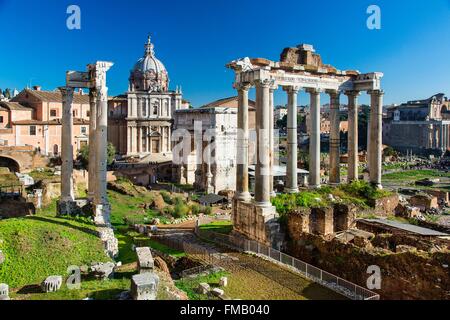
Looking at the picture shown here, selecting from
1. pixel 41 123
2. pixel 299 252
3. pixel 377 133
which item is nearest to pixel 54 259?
pixel 299 252

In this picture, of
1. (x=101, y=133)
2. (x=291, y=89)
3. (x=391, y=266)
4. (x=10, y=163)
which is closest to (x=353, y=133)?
(x=291, y=89)

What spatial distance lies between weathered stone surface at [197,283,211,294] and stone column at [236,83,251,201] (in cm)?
651

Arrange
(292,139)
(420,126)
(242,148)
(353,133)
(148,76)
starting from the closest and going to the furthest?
(242,148) → (292,139) → (353,133) → (148,76) → (420,126)

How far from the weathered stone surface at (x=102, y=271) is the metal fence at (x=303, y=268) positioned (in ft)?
20.5

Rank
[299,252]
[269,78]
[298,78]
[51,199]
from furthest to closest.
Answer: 1. [51,199]
2. [298,78]
3. [269,78]
4. [299,252]

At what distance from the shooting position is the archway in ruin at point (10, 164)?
42.5m

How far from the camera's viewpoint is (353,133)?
2677 cm

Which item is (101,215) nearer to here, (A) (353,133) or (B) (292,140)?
(B) (292,140)

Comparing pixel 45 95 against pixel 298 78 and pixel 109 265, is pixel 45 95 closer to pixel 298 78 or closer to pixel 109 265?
pixel 298 78

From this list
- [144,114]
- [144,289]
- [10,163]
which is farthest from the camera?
[144,114]

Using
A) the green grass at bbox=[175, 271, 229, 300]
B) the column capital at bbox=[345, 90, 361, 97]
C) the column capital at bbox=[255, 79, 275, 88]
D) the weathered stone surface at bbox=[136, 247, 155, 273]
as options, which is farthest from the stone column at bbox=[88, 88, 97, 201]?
the column capital at bbox=[345, 90, 361, 97]

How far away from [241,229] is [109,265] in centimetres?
691

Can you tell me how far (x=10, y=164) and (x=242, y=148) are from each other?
29.8m

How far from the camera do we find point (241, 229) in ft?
70.1
